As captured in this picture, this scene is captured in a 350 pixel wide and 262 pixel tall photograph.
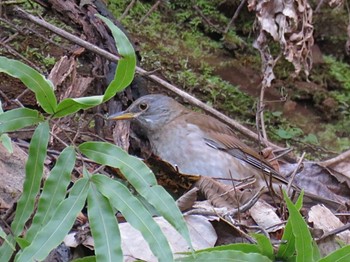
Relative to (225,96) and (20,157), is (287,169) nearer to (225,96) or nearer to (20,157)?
(225,96)

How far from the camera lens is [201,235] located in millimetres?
3410

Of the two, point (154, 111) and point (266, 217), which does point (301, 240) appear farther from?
point (154, 111)

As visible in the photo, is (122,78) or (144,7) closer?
(122,78)

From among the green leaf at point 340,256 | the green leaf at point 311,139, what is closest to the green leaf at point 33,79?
the green leaf at point 340,256

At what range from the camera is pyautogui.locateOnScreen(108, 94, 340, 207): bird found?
525 centimetres

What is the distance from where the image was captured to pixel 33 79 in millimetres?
2930

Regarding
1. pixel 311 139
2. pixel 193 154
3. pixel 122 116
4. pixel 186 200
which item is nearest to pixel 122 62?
pixel 186 200

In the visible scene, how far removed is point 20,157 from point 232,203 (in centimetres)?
100

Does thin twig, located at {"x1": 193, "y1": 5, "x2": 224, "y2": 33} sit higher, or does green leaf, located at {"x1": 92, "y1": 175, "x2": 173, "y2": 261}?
green leaf, located at {"x1": 92, "y1": 175, "x2": 173, "y2": 261}

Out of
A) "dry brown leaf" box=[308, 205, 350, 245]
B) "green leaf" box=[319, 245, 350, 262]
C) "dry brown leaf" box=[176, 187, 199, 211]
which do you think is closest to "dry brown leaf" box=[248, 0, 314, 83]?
"dry brown leaf" box=[308, 205, 350, 245]

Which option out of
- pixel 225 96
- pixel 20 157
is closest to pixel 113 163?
pixel 20 157

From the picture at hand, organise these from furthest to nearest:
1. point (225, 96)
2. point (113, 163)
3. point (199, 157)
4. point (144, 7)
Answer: point (144, 7) < point (225, 96) < point (199, 157) < point (113, 163)

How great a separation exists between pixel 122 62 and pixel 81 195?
0.49m

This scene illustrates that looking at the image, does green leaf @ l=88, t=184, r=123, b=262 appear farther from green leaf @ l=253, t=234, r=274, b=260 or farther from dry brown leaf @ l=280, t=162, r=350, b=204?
dry brown leaf @ l=280, t=162, r=350, b=204
